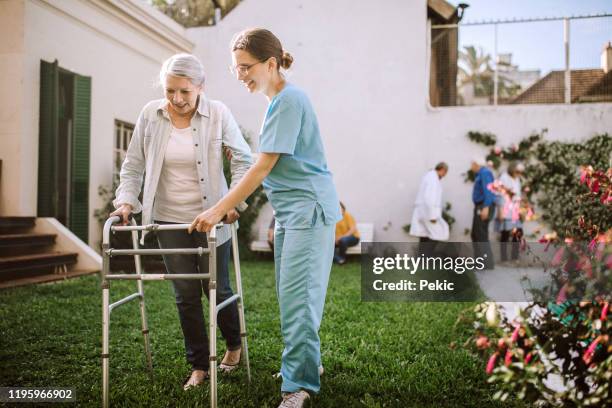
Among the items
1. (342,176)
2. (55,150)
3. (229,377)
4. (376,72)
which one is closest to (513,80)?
(376,72)

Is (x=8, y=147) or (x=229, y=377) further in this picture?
(x=8, y=147)

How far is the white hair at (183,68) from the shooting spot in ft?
9.59

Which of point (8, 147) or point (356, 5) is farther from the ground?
point (356, 5)

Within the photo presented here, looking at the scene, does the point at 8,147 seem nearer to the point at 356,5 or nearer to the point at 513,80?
the point at 356,5

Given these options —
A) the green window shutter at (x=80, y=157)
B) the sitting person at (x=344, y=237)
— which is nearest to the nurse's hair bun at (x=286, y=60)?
the green window shutter at (x=80, y=157)

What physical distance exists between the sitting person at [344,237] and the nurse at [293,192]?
6.98m

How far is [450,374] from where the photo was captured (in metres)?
3.42

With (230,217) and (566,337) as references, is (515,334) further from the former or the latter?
(230,217)

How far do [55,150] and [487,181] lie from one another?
6.90 m

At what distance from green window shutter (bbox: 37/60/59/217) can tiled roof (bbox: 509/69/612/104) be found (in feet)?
29.4

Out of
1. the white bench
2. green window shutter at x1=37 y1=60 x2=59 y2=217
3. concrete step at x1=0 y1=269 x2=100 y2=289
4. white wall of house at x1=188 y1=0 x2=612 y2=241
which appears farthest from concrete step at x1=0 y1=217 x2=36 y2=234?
white wall of house at x1=188 y1=0 x2=612 y2=241

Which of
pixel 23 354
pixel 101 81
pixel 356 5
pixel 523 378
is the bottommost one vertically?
pixel 23 354

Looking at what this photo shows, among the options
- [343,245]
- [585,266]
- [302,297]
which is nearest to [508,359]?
[585,266]

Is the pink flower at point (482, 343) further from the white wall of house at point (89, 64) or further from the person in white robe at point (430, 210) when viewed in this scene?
the person in white robe at point (430, 210)
